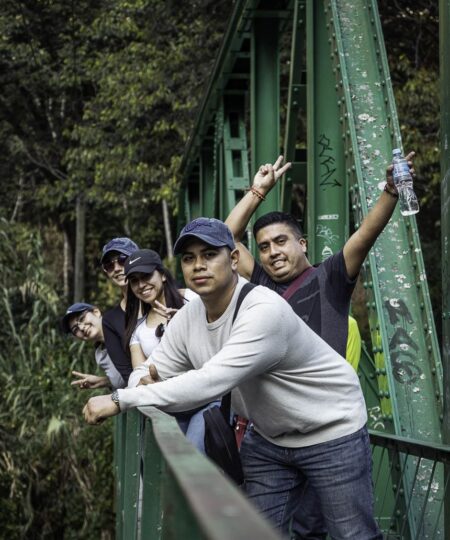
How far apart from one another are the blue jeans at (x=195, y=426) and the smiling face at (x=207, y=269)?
137 cm

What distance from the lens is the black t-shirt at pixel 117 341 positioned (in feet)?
19.9

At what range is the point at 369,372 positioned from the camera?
680 cm

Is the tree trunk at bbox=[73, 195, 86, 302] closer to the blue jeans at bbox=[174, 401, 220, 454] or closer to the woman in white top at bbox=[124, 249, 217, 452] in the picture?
the woman in white top at bbox=[124, 249, 217, 452]

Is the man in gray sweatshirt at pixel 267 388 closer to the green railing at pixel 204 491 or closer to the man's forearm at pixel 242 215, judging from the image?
the green railing at pixel 204 491

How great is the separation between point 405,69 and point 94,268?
14.4 meters

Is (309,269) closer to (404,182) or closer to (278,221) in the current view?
(278,221)

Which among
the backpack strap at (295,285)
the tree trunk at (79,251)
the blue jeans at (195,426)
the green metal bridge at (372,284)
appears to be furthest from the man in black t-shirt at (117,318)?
the tree trunk at (79,251)

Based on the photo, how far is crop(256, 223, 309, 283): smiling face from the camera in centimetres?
477

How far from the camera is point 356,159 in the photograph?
5.77 meters

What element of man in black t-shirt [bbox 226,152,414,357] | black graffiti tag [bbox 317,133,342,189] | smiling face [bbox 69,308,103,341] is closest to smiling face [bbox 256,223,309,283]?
man in black t-shirt [bbox 226,152,414,357]

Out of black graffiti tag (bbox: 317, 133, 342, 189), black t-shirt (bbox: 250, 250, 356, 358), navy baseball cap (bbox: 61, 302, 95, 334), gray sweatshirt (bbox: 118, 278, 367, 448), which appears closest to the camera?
gray sweatshirt (bbox: 118, 278, 367, 448)

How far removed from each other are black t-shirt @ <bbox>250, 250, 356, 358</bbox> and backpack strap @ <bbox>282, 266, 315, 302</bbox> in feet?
0.37

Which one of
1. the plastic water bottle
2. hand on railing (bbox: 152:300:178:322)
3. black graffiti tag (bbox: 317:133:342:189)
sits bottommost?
hand on railing (bbox: 152:300:178:322)

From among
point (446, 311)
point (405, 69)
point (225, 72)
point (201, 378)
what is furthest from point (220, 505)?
point (405, 69)
